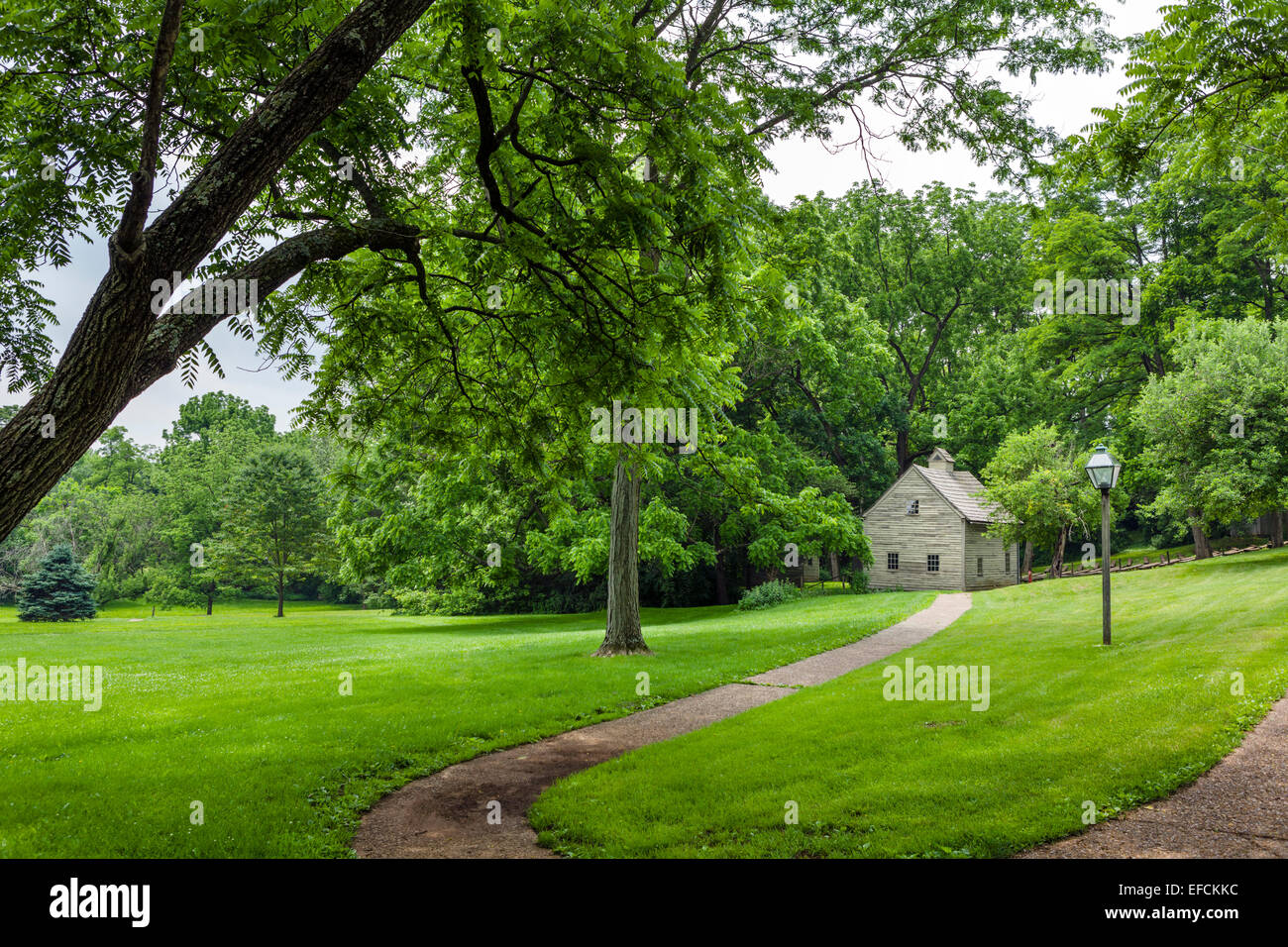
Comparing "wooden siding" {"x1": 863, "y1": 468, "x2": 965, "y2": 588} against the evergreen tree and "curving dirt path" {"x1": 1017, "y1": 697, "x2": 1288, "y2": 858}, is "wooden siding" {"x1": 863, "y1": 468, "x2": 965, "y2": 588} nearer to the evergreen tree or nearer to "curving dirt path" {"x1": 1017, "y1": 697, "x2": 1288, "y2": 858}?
"curving dirt path" {"x1": 1017, "y1": 697, "x2": 1288, "y2": 858}

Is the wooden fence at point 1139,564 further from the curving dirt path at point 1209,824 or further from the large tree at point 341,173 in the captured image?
the large tree at point 341,173

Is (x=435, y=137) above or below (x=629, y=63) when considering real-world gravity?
above

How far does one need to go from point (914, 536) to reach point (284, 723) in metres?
33.9

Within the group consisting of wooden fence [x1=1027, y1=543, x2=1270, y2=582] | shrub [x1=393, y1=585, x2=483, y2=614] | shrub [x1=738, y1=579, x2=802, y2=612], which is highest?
wooden fence [x1=1027, y1=543, x2=1270, y2=582]

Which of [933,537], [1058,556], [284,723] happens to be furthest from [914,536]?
[284,723]

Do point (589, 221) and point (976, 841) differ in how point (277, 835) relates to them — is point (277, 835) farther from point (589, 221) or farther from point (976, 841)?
point (589, 221)

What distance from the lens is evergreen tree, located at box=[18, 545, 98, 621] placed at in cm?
3556

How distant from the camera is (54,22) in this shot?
21.4 ft

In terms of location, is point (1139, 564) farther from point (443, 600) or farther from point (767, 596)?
point (443, 600)

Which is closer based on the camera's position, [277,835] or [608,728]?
[277,835]

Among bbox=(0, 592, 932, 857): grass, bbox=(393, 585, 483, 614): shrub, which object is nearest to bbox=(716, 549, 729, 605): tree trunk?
bbox=(393, 585, 483, 614): shrub

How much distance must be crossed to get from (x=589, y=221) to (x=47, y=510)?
56.8 meters

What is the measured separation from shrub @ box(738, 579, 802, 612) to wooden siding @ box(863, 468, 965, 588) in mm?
6909

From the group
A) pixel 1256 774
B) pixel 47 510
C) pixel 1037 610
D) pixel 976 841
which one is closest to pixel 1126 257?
pixel 1037 610
